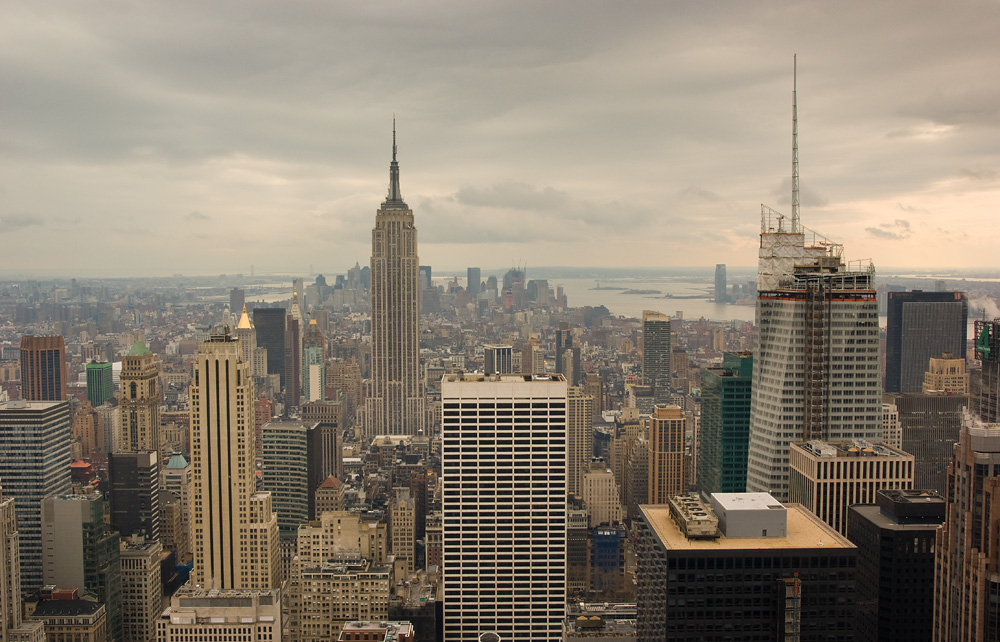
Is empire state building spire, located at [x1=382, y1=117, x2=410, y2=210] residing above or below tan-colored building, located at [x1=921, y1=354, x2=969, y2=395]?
above

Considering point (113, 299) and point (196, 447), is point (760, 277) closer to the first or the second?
point (196, 447)

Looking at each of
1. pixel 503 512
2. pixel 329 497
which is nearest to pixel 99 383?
pixel 329 497

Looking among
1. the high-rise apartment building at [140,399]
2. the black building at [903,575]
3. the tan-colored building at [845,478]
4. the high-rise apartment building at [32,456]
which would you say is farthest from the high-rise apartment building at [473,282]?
the black building at [903,575]

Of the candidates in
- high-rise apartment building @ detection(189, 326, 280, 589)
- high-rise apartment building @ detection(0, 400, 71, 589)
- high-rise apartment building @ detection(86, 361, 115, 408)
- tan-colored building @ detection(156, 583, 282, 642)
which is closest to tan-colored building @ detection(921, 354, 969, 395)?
tan-colored building @ detection(156, 583, 282, 642)

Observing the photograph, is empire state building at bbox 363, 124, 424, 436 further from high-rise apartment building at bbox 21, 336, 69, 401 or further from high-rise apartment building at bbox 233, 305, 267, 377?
high-rise apartment building at bbox 21, 336, 69, 401

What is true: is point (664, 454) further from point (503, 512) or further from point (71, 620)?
point (71, 620)

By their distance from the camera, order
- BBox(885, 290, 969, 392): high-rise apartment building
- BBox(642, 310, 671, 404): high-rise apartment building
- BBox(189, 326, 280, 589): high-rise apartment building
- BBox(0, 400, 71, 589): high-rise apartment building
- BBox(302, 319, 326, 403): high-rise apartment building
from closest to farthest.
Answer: BBox(189, 326, 280, 589): high-rise apartment building < BBox(885, 290, 969, 392): high-rise apartment building < BBox(0, 400, 71, 589): high-rise apartment building < BBox(642, 310, 671, 404): high-rise apartment building < BBox(302, 319, 326, 403): high-rise apartment building
